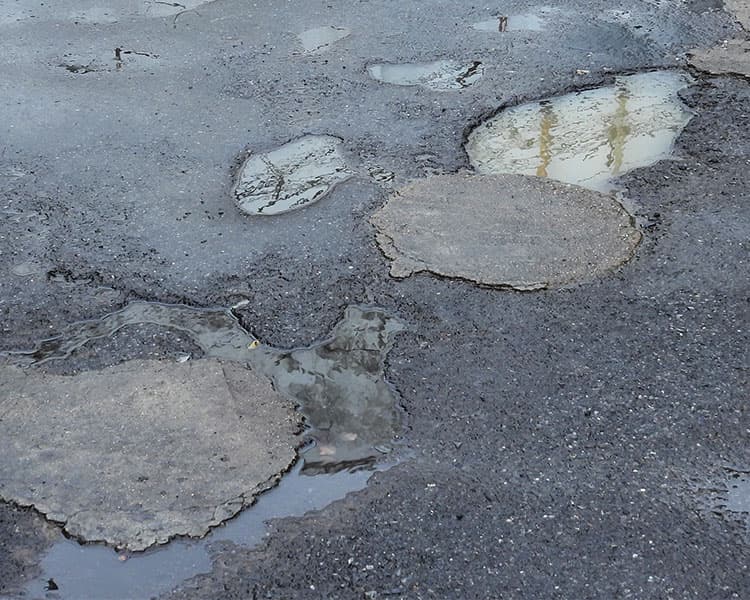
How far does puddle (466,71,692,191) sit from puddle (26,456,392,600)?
2.70 m

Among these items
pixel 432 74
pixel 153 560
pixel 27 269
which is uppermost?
pixel 432 74

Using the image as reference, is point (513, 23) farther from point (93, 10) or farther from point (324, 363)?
point (324, 363)

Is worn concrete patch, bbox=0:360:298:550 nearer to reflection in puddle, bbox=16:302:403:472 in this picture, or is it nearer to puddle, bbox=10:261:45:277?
reflection in puddle, bbox=16:302:403:472

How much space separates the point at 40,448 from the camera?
153 inches

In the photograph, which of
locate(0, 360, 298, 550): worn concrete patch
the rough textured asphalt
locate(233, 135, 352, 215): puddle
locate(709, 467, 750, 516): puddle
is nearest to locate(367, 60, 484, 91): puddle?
the rough textured asphalt

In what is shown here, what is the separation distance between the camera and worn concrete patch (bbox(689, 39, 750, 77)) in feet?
21.6

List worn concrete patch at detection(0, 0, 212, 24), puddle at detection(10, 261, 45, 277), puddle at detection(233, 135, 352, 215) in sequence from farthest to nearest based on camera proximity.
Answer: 1. worn concrete patch at detection(0, 0, 212, 24)
2. puddle at detection(233, 135, 352, 215)
3. puddle at detection(10, 261, 45, 277)

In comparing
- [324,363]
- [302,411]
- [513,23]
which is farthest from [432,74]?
[302,411]

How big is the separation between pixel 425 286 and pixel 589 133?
6.45ft

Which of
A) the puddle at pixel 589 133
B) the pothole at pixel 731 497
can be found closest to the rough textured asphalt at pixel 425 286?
the pothole at pixel 731 497

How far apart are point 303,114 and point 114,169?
132 centimetres

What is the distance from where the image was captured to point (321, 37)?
7.43 m

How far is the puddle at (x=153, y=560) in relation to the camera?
3.36m

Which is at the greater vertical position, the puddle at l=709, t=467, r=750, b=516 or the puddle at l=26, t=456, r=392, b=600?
the puddle at l=709, t=467, r=750, b=516
